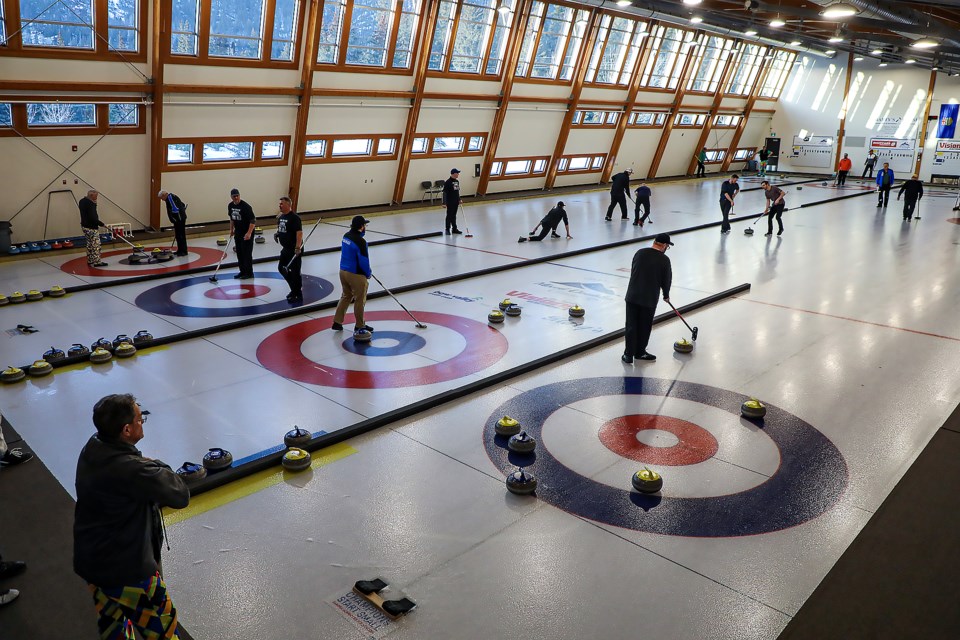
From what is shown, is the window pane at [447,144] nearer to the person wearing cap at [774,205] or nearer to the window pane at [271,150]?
the window pane at [271,150]

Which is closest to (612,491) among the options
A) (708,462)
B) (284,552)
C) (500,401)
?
(708,462)

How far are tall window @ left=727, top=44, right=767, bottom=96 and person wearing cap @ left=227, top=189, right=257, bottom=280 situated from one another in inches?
1264

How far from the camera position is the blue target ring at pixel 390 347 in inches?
408

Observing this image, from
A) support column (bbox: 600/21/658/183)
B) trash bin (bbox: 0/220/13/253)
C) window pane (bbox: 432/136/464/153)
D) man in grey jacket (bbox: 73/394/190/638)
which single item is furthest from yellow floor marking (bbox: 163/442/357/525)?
support column (bbox: 600/21/658/183)

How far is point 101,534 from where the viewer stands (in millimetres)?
3578

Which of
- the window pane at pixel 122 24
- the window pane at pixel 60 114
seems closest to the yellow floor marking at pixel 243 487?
the window pane at pixel 60 114

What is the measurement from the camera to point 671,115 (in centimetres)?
3525

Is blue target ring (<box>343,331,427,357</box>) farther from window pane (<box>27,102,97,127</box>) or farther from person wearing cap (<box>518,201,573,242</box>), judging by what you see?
window pane (<box>27,102,97,127</box>)

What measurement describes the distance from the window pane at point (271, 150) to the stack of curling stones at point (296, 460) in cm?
1600

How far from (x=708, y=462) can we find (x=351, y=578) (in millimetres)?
3831

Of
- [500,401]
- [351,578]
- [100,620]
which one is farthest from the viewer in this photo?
[500,401]

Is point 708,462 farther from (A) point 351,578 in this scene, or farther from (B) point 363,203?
(B) point 363,203

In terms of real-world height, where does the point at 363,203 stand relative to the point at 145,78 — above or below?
below

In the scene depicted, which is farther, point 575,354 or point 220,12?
point 220,12
